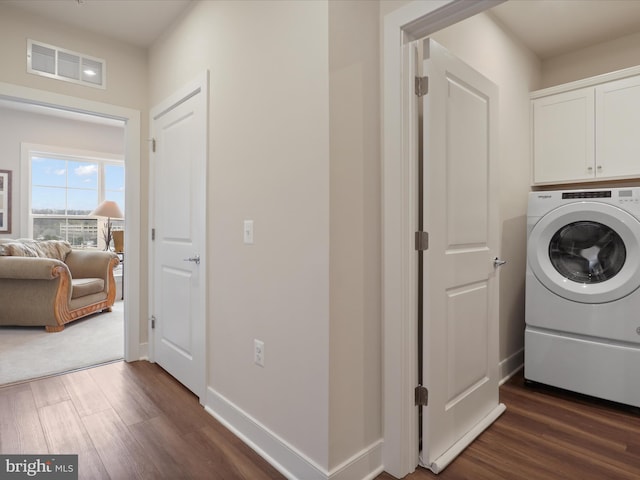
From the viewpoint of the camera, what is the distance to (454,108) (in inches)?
71.4

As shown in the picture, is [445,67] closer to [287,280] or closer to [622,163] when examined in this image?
[287,280]

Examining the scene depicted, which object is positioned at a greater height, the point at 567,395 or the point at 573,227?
the point at 573,227

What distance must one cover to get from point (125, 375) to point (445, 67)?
9.52 ft

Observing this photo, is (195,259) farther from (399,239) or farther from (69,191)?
(69,191)

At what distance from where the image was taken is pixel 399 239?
159 cm

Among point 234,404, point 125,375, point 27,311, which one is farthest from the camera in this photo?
point 27,311

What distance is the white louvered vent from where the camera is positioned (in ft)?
8.38

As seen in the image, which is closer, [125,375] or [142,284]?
[125,375]

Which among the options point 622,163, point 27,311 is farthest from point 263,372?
point 27,311

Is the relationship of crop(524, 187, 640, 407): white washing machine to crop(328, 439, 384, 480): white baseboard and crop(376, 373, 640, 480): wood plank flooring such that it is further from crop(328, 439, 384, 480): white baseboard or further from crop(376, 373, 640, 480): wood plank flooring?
crop(328, 439, 384, 480): white baseboard

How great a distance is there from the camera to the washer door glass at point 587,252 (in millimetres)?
2285

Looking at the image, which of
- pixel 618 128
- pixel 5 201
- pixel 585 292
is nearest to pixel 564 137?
pixel 618 128

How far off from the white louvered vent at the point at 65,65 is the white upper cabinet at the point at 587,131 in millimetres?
3394

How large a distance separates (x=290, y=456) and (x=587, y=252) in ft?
7.26
